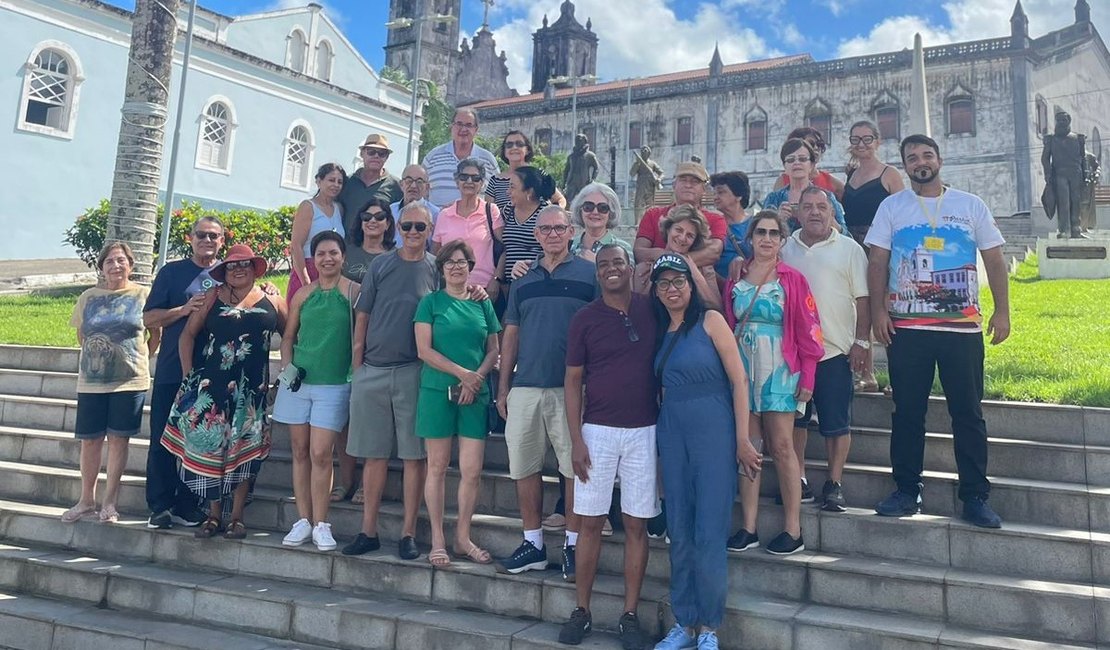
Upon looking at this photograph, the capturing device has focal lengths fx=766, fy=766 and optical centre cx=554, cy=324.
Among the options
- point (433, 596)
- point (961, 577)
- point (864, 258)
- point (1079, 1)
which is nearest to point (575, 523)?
point (433, 596)

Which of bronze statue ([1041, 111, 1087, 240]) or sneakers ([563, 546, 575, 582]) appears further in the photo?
bronze statue ([1041, 111, 1087, 240])

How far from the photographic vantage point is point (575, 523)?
13.6 ft

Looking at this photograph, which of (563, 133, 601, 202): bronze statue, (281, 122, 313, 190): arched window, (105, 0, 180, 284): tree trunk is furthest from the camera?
(281, 122, 313, 190): arched window

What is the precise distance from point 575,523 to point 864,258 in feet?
7.48

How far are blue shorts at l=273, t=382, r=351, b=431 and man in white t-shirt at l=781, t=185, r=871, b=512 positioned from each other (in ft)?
8.90

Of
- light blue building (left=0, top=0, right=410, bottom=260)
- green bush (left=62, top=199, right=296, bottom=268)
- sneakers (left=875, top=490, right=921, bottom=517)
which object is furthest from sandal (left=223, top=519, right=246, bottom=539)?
light blue building (left=0, top=0, right=410, bottom=260)

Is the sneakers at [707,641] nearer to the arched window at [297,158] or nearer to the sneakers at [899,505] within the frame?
the sneakers at [899,505]

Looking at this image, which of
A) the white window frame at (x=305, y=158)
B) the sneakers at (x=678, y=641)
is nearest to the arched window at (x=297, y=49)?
the white window frame at (x=305, y=158)

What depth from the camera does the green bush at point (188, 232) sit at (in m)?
13.8

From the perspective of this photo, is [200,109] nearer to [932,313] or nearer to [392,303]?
[392,303]

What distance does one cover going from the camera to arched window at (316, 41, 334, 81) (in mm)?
27016

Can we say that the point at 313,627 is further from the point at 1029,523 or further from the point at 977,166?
the point at 977,166

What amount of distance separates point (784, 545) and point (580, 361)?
4.75 feet

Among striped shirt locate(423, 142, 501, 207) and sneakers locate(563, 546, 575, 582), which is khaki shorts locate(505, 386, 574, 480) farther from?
striped shirt locate(423, 142, 501, 207)
